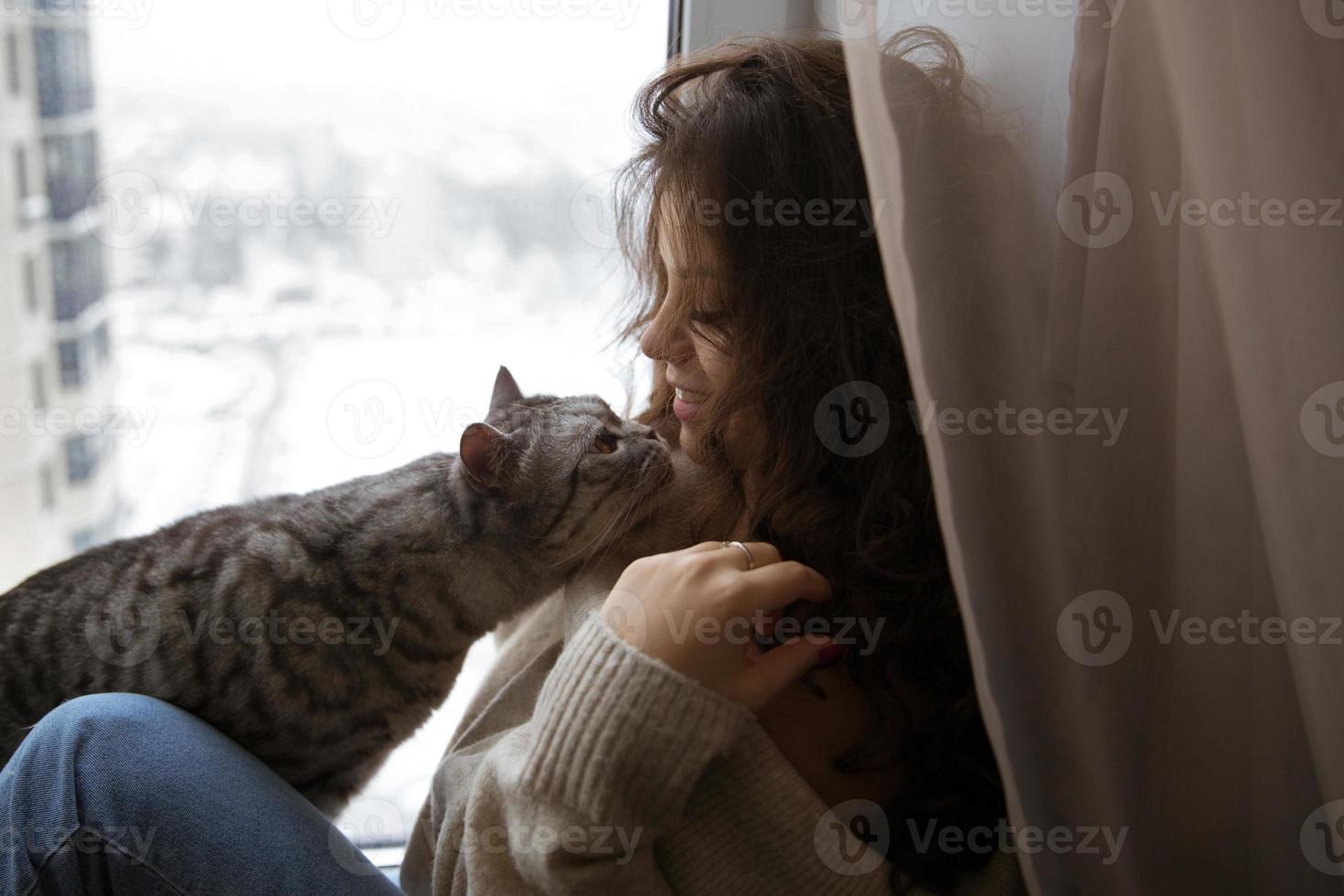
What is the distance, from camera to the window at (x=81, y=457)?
138 centimetres

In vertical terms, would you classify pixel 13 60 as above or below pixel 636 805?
above

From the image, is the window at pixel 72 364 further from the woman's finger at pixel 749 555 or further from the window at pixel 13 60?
the woman's finger at pixel 749 555

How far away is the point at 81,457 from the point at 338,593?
58 centimetres

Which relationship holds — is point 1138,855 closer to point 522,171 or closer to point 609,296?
point 609,296

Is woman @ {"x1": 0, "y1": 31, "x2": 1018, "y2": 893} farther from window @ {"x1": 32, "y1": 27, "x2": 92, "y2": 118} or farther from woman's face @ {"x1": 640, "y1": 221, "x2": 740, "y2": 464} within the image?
window @ {"x1": 32, "y1": 27, "x2": 92, "y2": 118}

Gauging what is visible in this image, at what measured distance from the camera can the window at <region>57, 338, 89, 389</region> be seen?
4.37 feet

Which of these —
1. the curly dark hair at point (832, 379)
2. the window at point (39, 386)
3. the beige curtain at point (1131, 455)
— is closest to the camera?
the beige curtain at point (1131, 455)

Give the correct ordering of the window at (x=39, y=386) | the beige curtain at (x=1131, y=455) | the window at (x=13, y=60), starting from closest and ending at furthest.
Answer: the beige curtain at (x=1131, y=455) → the window at (x=13, y=60) → the window at (x=39, y=386)

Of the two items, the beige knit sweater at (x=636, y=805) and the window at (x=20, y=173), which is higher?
the window at (x=20, y=173)

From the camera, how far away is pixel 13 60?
1.22 m

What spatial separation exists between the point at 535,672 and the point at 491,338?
0.55 meters

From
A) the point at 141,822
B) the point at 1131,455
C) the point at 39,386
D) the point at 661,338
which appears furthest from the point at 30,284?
the point at 1131,455

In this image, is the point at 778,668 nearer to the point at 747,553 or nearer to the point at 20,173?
the point at 747,553

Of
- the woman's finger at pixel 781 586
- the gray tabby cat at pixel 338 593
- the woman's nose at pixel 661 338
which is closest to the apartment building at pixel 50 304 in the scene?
the gray tabby cat at pixel 338 593
